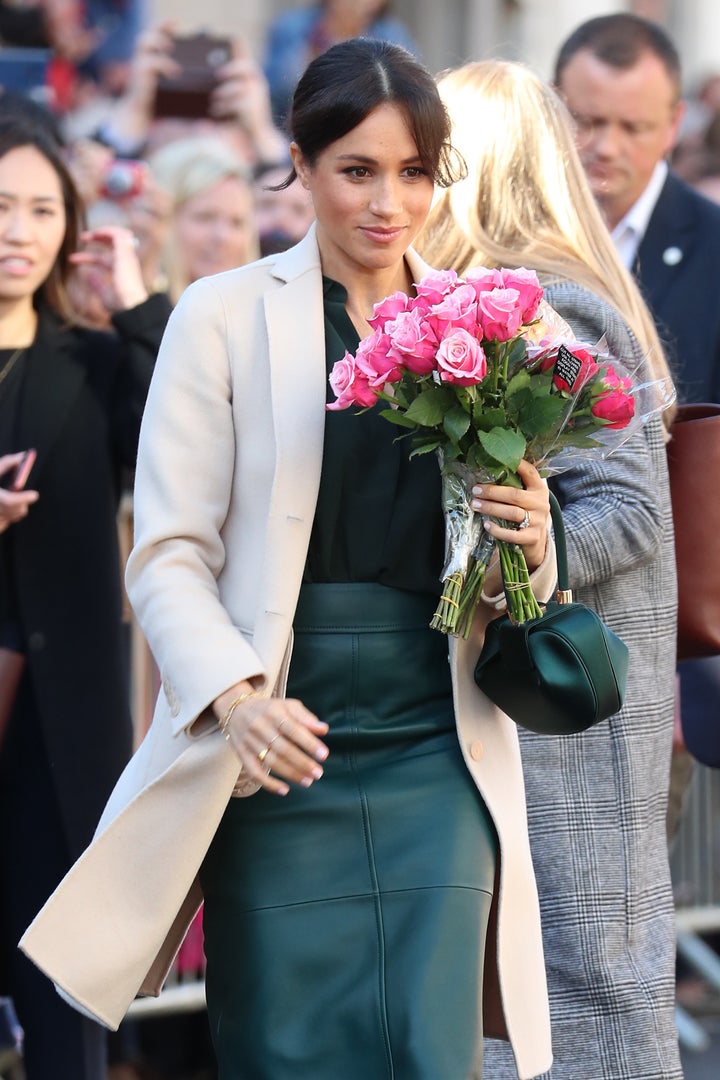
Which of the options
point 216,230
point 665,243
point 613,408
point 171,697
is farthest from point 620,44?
point 171,697

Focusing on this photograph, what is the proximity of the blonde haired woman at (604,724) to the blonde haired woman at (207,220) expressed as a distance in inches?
94.8

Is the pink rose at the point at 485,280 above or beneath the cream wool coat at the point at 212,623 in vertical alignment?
above

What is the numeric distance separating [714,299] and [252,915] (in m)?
2.59

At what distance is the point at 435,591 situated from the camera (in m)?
3.15

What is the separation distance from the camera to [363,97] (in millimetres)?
3082

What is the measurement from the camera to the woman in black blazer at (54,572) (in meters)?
4.22

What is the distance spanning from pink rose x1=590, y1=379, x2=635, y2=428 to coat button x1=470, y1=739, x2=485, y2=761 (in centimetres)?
60

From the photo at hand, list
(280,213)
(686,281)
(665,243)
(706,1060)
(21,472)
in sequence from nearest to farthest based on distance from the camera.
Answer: (21,472) → (686,281) → (665,243) → (706,1060) → (280,213)

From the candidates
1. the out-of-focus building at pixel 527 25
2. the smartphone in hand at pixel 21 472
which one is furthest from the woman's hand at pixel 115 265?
the out-of-focus building at pixel 527 25

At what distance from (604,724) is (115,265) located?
6.03 ft

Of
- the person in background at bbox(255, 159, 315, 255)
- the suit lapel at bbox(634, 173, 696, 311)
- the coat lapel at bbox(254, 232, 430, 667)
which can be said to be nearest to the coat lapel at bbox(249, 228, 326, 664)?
the coat lapel at bbox(254, 232, 430, 667)

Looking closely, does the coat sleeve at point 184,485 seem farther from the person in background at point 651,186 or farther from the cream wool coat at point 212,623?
the person in background at point 651,186

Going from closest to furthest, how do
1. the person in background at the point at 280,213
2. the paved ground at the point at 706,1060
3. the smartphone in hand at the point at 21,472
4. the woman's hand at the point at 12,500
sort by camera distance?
the woman's hand at the point at 12,500
the smartphone in hand at the point at 21,472
the paved ground at the point at 706,1060
the person in background at the point at 280,213

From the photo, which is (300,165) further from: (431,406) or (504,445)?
(504,445)
